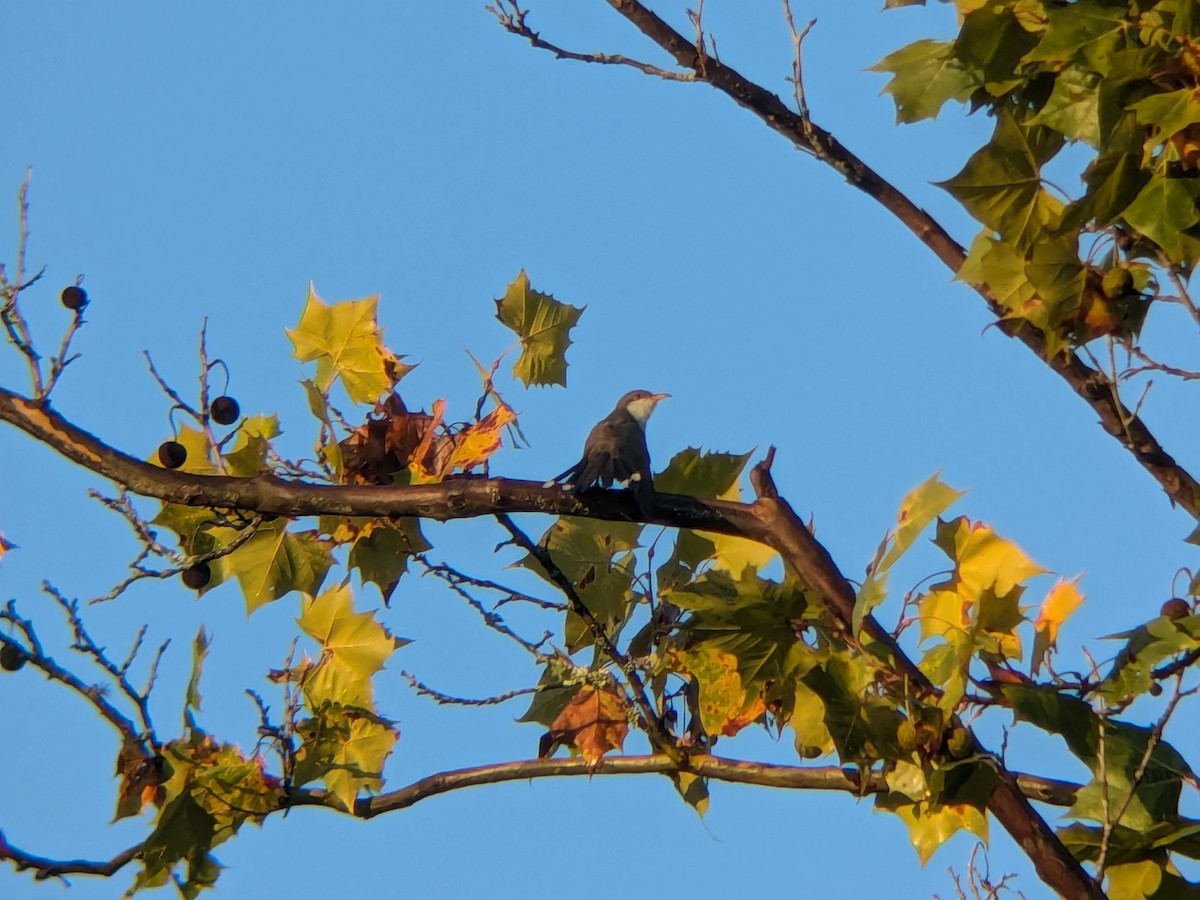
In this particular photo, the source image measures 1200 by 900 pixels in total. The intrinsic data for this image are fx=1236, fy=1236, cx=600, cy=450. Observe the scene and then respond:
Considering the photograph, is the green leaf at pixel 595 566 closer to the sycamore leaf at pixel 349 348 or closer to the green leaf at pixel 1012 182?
the sycamore leaf at pixel 349 348

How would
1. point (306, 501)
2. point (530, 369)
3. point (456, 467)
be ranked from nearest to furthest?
point (306, 501), point (456, 467), point (530, 369)

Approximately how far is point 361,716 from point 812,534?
167 cm

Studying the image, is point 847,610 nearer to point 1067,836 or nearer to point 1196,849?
point 1067,836

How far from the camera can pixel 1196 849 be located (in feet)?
9.31

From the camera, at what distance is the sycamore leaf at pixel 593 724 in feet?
12.6

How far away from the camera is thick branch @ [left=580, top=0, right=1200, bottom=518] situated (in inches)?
146

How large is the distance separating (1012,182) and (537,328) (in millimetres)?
1593

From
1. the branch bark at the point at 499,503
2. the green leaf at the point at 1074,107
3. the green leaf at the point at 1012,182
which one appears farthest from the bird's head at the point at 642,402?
the green leaf at the point at 1074,107

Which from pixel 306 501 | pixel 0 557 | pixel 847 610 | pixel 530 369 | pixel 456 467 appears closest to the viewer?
pixel 847 610

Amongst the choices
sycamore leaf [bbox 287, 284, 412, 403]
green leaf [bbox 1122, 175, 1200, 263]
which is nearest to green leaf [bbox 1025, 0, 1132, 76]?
green leaf [bbox 1122, 175, 1200, 263]

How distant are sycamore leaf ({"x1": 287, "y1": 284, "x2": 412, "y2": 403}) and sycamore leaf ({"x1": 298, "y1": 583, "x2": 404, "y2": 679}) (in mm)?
661

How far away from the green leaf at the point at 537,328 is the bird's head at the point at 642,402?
4.00m

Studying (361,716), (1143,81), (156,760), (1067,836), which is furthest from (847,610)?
(156,760)

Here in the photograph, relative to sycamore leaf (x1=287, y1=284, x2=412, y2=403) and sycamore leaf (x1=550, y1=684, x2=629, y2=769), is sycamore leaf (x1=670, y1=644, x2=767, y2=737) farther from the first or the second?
sycamore leaf (x1=287, y1=284, x2=412, y2=403)
